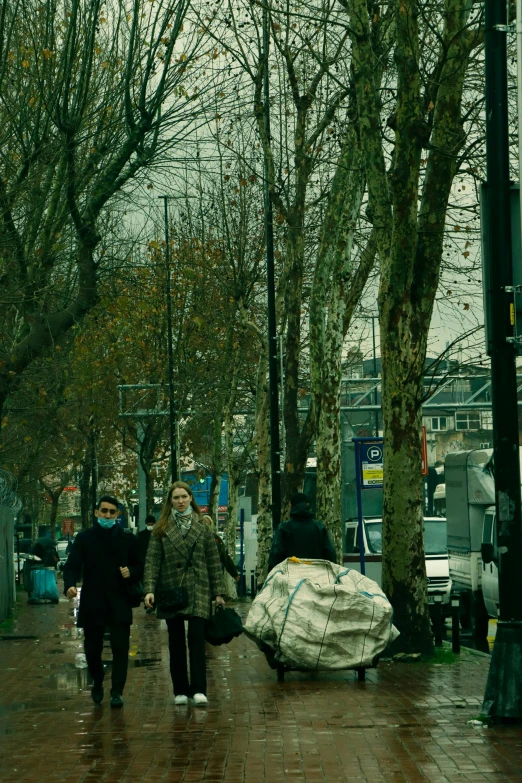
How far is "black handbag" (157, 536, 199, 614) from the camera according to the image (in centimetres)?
1084

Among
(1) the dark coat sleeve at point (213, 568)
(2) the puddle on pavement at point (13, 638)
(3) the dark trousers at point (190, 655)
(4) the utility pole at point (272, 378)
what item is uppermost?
(4) the utility pole at point (272, 378)

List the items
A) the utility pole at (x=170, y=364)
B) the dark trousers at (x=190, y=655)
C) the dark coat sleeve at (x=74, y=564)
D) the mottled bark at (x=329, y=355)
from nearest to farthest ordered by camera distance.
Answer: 1. the dark trousers at (x=190, y=655)
2. the dark coat sleeve at (x=74, y=564)
3. the mottled bark at (x=329, y=355)
4. the utility pole at (x=170, y=364)

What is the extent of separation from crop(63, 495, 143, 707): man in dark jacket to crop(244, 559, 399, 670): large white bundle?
6.00ft

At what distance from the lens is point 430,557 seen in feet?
87.1

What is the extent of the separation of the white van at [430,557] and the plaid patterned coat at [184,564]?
14027 mm

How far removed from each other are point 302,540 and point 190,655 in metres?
3.30

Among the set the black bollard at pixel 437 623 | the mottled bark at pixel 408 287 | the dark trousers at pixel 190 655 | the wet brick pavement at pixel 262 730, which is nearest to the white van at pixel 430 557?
the black bollard at pixel 437 623

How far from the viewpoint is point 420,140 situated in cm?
1438

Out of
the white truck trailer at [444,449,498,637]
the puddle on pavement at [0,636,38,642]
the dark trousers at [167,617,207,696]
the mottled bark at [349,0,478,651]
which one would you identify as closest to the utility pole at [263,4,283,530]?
the white truck trailer at [444,449,498,637]

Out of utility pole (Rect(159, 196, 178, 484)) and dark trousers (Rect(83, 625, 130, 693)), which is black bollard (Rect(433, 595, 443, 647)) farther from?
utility pole (Rect(159, 196, 178, 484))

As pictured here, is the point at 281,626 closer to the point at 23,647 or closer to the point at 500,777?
the point at 500,777

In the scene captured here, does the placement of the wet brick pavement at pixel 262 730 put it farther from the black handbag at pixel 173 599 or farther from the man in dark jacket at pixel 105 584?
the black handbag at pixel 173 599

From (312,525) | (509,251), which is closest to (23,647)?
(312,525)

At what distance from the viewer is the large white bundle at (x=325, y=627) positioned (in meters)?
12.4
